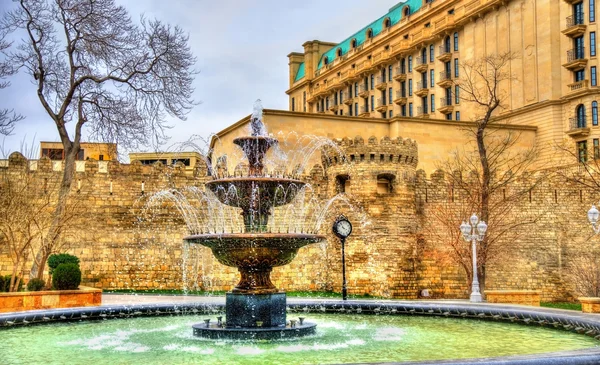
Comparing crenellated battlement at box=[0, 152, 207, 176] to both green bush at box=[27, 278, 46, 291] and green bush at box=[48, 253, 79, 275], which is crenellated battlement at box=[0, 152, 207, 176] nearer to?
green bush at box=[48, 253, 79, 275]

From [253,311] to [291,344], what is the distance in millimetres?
1224

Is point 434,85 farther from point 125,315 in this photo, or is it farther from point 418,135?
point 125,315

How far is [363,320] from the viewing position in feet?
46.4

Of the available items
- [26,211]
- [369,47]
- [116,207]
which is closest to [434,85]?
[369,47]

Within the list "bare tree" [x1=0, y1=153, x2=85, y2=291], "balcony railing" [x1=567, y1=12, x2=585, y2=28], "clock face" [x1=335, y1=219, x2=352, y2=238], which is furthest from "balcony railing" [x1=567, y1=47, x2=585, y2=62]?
"bare tree" [x1=0, y1=153, x2=85, y2=291]

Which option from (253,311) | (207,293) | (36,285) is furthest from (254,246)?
(207,293)

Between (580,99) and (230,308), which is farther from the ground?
(580,99)

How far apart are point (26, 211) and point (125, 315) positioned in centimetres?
904

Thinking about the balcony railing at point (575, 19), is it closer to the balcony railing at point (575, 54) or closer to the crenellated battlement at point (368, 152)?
the balcony railing at point (575, 54)

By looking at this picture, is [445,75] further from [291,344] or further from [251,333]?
[291,344]

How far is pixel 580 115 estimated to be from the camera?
43.4 metres

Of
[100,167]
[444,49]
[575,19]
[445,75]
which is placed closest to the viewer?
[100,167]

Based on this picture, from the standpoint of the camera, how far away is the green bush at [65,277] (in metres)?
17.2

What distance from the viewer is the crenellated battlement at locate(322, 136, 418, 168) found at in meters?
30.6
